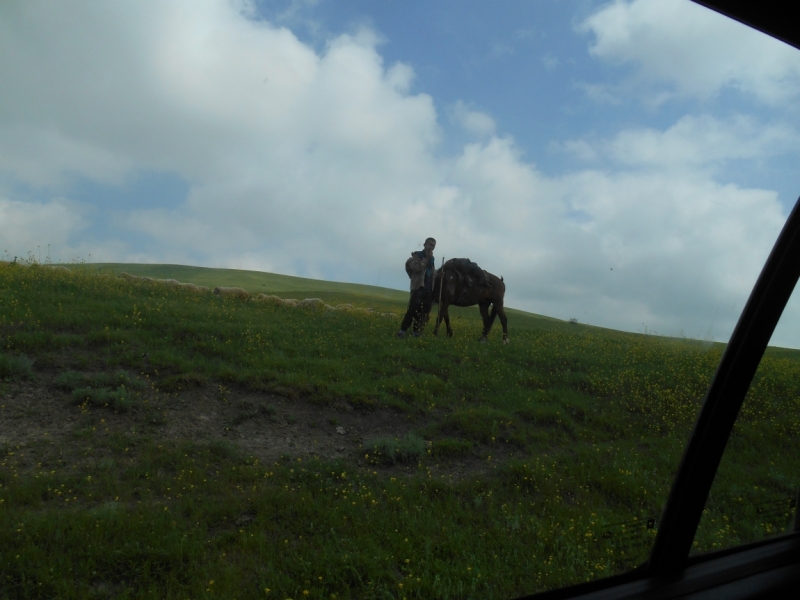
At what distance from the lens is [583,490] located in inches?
192

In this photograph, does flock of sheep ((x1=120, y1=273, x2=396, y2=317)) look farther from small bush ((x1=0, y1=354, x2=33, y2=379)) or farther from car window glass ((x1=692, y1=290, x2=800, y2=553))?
car window glass ((x1=692, y1=290, x2=800, y2=553))

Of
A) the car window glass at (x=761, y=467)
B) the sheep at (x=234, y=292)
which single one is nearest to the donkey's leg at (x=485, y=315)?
the sheep at (x=234, y=292)

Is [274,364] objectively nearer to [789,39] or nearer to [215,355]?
[215,355]

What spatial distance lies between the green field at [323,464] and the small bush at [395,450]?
0.08ft

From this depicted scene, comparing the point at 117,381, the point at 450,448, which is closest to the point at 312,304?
the point at 450,448

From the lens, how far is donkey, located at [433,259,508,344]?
13984 mm

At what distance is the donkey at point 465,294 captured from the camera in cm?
1398

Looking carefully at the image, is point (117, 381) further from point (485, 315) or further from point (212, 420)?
point (485, 315)

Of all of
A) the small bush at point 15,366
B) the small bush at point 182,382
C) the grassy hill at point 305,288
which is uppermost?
the grassy hill at point 305,288

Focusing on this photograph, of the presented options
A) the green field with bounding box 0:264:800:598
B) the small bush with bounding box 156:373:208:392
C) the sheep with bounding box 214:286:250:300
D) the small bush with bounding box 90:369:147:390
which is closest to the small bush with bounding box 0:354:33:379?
the green field with bounding box 0:264:800:598

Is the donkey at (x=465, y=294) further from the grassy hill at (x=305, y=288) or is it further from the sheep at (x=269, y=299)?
the sheep at (x=269, y=299)

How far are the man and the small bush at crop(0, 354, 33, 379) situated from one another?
7961 millimetres

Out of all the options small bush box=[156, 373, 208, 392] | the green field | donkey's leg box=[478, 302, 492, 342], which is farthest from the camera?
donkey's leg box=[478, 302, 492, 342]

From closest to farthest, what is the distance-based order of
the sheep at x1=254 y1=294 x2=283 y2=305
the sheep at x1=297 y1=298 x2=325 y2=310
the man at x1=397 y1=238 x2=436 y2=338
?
the man at x1=397 y1=238 x2=436 y2=338, the sheep at x1=254 y1=294 x2=283 y2=305, the sheep at x1=297 y1=298 x2=325 y2=310
